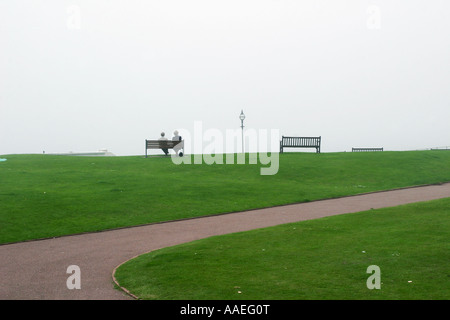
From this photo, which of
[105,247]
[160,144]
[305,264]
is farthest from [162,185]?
[305,264]

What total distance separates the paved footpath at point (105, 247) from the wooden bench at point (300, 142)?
15.1 meters

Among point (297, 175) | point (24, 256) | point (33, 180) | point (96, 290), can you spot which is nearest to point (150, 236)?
point (24, 256)

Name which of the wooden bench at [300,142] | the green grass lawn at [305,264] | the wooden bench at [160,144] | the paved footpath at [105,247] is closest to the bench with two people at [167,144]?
the wooden bench at [160,144]

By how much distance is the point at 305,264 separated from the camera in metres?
9.53

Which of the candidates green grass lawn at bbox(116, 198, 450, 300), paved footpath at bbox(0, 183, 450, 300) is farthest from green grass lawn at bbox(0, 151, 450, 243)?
green grass lawn at bbox(116, 198, 450, 300)

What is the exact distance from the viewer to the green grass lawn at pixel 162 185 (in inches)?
630

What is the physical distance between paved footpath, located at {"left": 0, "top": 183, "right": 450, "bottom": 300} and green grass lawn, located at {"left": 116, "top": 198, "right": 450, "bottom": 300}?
69 cm

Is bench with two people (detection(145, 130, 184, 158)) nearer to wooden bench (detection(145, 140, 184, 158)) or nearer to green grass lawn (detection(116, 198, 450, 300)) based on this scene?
wooden bench (detection(145, 140, 184, 158))

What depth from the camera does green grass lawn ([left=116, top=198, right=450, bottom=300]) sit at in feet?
26.1

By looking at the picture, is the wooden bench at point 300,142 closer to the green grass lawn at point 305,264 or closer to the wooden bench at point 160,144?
the wooden bench at point 160,144
